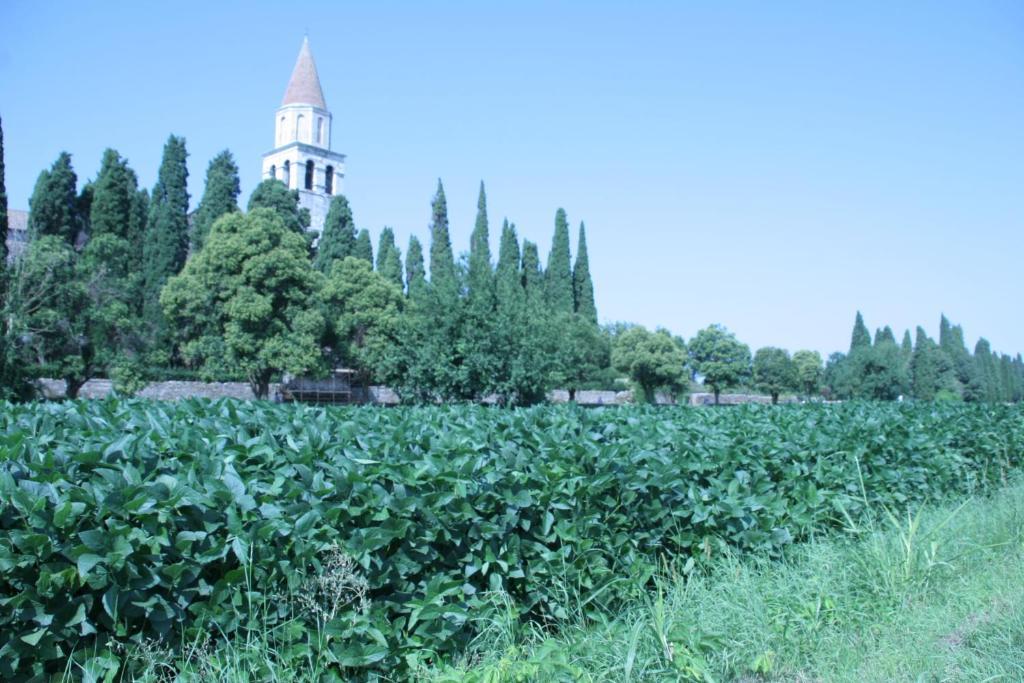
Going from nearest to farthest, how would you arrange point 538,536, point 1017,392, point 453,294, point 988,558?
point 538,536
point 988,558
point 453,294
point 1017,392

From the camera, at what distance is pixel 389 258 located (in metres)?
50.9

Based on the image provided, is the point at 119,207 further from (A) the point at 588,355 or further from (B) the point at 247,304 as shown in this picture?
(A) the point at 588,355

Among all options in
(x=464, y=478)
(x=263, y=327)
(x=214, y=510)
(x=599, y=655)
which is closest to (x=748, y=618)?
(x=599, y=655)

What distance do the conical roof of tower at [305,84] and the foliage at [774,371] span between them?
42312 millimetres

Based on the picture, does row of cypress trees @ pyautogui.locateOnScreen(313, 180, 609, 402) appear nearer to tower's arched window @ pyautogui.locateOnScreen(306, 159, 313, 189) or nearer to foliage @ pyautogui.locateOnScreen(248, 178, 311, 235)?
foliage @ pyautogui.locateOnScreen(248, 178, 311, 235)

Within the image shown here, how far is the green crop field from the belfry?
2085 inches

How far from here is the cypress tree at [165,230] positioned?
37156 mm

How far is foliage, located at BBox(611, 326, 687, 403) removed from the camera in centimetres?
4859

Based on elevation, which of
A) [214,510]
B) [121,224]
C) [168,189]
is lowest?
[214,510]

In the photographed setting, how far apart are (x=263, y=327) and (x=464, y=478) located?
1099 inches

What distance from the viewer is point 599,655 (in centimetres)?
327

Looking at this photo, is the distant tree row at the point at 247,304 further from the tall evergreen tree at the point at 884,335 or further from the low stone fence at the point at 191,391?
the tall evergreen tree at the point at 884,335

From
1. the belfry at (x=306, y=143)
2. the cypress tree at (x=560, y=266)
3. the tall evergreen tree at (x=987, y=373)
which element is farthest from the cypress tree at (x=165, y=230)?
the tall evergreen tree at (x=987, y=373)

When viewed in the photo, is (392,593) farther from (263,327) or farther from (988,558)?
(263,327)
